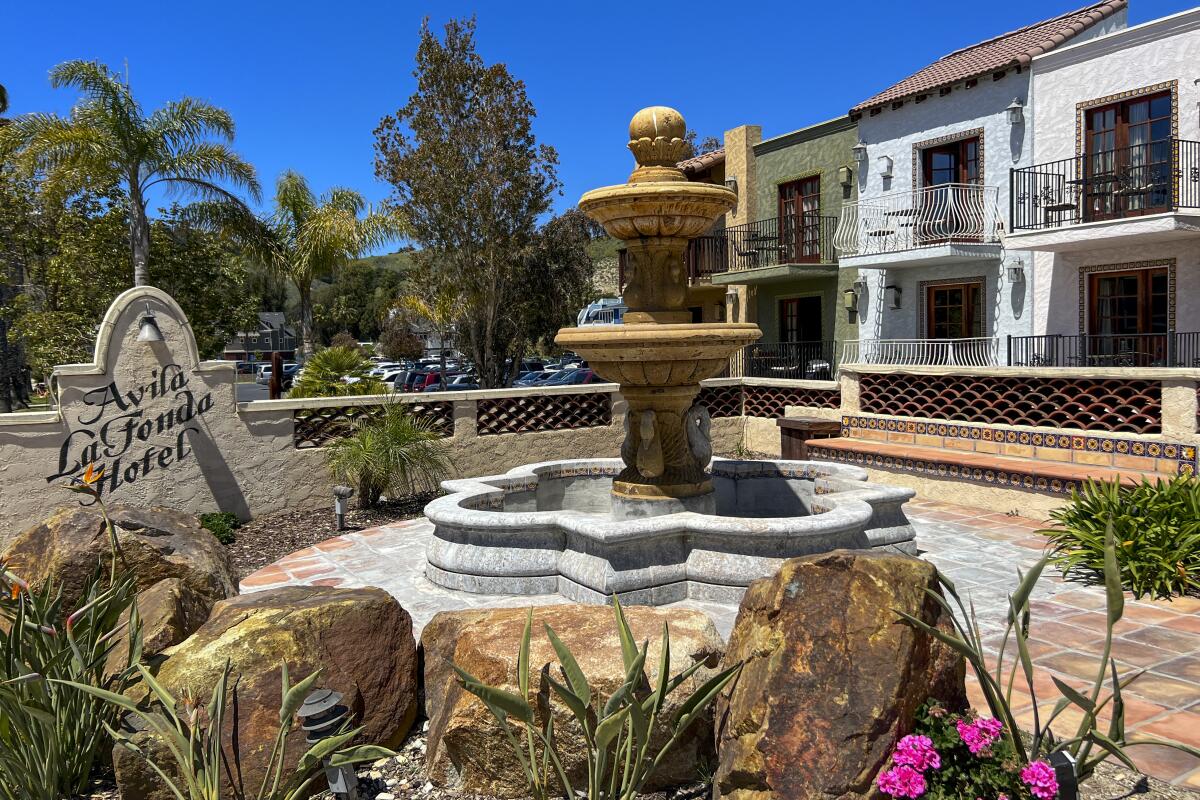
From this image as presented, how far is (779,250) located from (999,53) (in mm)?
6363

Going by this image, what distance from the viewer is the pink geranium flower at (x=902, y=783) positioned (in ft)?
9.47

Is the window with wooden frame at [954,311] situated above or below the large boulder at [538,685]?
above

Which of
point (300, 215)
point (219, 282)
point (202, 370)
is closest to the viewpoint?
point (202, 370)

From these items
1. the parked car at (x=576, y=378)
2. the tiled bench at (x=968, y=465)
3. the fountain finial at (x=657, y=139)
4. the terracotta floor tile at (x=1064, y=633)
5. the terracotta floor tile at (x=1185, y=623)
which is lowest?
the terracotta floor tile at (x=1064, y=633)

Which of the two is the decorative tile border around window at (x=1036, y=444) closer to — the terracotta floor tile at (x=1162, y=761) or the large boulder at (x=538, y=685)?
the terracotta floor tile at (x=1162, y=761)

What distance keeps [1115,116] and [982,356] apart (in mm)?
4995

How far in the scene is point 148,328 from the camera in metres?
9.51

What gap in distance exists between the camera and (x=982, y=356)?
1745 cm

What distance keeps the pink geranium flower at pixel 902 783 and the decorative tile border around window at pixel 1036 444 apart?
633 cm

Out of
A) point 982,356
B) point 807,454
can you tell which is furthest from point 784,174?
point 807,454

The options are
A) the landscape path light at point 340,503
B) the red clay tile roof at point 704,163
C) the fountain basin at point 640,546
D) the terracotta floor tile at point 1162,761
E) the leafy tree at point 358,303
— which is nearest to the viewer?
the terracotta floor tile at point 1162,761

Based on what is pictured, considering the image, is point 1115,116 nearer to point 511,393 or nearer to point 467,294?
point 511,393

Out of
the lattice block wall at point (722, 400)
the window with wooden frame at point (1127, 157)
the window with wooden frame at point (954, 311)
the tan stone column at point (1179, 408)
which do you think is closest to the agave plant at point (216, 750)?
the tan stone column at point (1179, 408)

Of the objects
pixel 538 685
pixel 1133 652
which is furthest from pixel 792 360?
pixel 538 685
